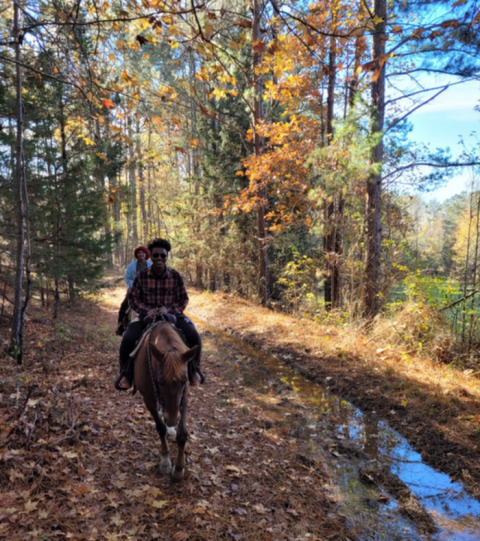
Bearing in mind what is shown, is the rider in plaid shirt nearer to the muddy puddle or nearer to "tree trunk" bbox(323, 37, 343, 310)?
the muddy puddle

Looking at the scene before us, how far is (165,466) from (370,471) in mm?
3122

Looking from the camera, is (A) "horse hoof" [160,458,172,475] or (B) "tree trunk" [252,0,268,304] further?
(B) "tree trunk" [252,0,268,304]

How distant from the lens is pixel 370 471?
5254 mm

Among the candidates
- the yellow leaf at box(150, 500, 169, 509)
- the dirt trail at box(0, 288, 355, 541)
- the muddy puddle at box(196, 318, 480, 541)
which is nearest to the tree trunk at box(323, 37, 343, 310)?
the muddy puddle at box(196, 318, 480, 541)

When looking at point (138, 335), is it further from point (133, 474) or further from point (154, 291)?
point (133, 474)

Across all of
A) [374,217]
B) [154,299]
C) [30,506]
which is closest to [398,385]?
[374,217]

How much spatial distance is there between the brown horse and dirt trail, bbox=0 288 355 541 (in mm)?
522

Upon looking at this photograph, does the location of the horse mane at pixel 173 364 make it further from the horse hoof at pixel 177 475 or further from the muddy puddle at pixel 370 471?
the muddy puddle at pixel 370 471

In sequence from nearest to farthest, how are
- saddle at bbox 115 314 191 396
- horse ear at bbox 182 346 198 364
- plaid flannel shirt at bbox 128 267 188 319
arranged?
horse ear at bbox 182 346 198 364 < saddle at bbox 115 314 191 396 < plaid flannel shirt at bbox 128 267 188 319

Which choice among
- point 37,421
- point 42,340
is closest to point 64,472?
point 37,421

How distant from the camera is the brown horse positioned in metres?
3.75

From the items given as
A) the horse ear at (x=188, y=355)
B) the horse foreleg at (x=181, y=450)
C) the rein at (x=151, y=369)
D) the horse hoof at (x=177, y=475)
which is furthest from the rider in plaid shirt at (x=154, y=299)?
the horse hoof at (x=177, y=475)

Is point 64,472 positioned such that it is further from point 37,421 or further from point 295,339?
point 295,339

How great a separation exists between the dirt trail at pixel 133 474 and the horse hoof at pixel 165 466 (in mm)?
102
